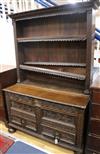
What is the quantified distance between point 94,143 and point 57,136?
0.42 metres

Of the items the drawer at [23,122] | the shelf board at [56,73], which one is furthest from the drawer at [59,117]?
the shelf board at [56,73]

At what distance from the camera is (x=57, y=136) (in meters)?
1.81

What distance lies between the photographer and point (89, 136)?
165cm

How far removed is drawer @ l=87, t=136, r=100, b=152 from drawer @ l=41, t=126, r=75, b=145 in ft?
0.60

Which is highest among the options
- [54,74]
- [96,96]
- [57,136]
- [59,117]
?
[54,74]

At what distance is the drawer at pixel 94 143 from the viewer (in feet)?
5.35

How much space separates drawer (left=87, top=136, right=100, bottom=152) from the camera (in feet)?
5.35

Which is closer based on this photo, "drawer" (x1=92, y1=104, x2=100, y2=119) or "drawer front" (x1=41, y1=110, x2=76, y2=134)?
"drawer" (x1=92, y1=104, x2=100, y2=119)

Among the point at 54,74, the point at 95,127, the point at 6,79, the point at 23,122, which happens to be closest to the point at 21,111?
the point at 23,122

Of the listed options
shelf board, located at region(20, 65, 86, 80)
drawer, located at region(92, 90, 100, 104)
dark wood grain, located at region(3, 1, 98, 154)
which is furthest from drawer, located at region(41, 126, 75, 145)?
shelf board, located at region(20, 65, 86, 80)

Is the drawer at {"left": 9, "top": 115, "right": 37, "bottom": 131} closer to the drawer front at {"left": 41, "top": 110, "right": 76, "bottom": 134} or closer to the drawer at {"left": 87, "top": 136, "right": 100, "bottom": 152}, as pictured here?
the drawer front at {"left": 41, "top": 110, "right": 76, "bottom": 134}

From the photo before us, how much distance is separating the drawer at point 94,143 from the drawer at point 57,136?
0.18m

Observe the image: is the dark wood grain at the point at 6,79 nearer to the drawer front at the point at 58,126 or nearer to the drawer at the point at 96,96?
the drawer front at the point at 58,126

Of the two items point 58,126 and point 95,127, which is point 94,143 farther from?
point 58,126
